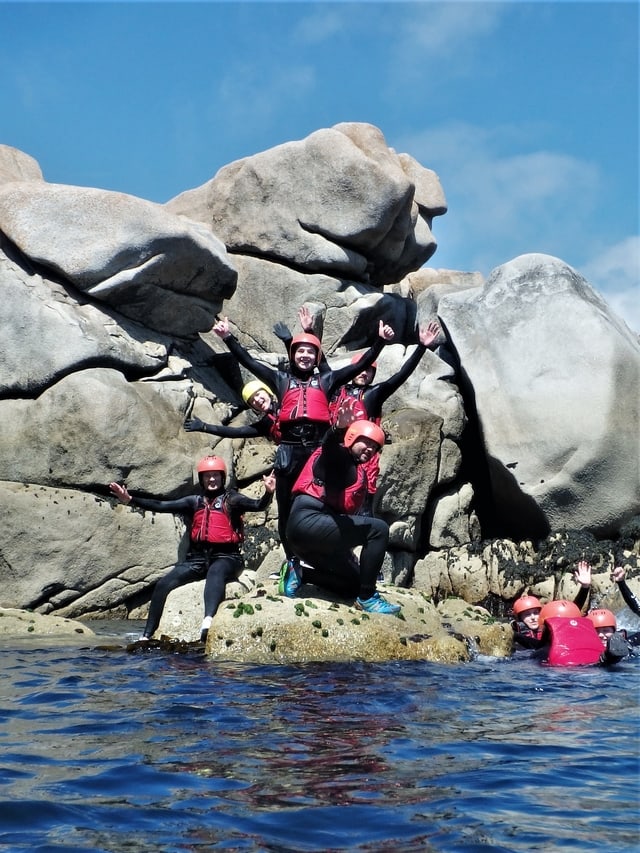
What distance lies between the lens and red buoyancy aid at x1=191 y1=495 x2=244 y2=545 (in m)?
10.1

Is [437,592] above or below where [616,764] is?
above

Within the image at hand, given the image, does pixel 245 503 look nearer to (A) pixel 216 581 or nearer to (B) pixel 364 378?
(A) pixel 216 581

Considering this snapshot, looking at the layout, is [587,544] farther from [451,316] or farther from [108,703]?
[108,703]

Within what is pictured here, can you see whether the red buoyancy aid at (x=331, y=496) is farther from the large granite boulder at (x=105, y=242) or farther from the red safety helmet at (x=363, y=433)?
the large granite boulder at (x=105, y=242)

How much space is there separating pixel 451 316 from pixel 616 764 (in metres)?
11.7

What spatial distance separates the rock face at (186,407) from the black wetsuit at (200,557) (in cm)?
326

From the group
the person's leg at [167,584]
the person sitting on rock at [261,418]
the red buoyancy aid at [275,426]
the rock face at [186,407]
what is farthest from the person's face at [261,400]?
the rock face at [186,407]

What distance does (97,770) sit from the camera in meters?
4.77

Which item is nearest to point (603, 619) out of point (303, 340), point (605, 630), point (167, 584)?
point (605, 630)

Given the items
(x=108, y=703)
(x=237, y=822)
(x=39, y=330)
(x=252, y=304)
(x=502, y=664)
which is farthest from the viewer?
(x=252, y=304)

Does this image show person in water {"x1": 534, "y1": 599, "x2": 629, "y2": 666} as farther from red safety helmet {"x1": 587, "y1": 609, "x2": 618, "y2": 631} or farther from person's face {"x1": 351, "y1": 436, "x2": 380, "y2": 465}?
person's face {"x1": 351, "y1": 436, "x2": 380, "y2": 465}

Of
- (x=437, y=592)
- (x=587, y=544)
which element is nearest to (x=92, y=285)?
(x=437, y=592)

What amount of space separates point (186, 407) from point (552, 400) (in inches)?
214

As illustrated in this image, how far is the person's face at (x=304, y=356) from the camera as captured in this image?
961 cm
